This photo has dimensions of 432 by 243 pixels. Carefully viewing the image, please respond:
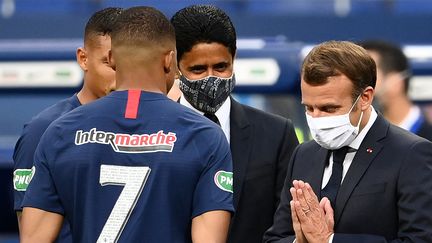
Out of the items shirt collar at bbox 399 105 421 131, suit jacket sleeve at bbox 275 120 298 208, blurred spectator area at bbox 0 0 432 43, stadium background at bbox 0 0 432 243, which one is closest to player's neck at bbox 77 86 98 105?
suit jacket sleeve at bbox 275 120 298 208

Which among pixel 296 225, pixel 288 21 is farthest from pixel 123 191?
pixel 288 21

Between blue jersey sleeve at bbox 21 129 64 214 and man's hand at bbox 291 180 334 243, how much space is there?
81 cm

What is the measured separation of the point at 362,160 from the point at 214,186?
2.06 ft

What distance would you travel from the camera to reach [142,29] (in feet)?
12.6

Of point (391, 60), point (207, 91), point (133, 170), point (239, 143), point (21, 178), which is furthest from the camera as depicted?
point (391, 60)

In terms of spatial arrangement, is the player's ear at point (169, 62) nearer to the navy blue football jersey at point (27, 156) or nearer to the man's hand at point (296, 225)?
the man's hand at point (296, 225)

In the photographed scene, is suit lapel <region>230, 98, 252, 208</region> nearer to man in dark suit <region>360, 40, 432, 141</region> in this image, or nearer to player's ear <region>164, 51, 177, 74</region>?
player's ear <region>164, 51, 177, 74</region>

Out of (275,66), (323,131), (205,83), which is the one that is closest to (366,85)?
(323,131)

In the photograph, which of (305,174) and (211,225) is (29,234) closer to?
(211,225)

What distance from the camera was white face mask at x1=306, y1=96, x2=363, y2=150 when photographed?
4008mm

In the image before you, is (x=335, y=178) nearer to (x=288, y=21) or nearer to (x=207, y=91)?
(x=207, y=91)

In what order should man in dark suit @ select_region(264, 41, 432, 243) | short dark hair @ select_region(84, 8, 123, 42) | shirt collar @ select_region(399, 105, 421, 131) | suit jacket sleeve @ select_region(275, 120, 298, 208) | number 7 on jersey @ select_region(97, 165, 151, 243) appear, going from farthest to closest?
shirt collar @ select_region(399, 105, 421, 131)
short dark hair @ select_region(84, 8, 123, 42)
suit jacket sleeve @ select_region(275, 120, 298, 208)
man in dark suit @ select_region(264, 41, 432, 243)
number 7 on jersey @ select_region(97, 165, 151, 243)

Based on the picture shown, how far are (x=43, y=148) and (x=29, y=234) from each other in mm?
290

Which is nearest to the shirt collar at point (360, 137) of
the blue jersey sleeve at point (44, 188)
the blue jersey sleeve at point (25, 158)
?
the blue jersey sleeve at point (44, 188)
